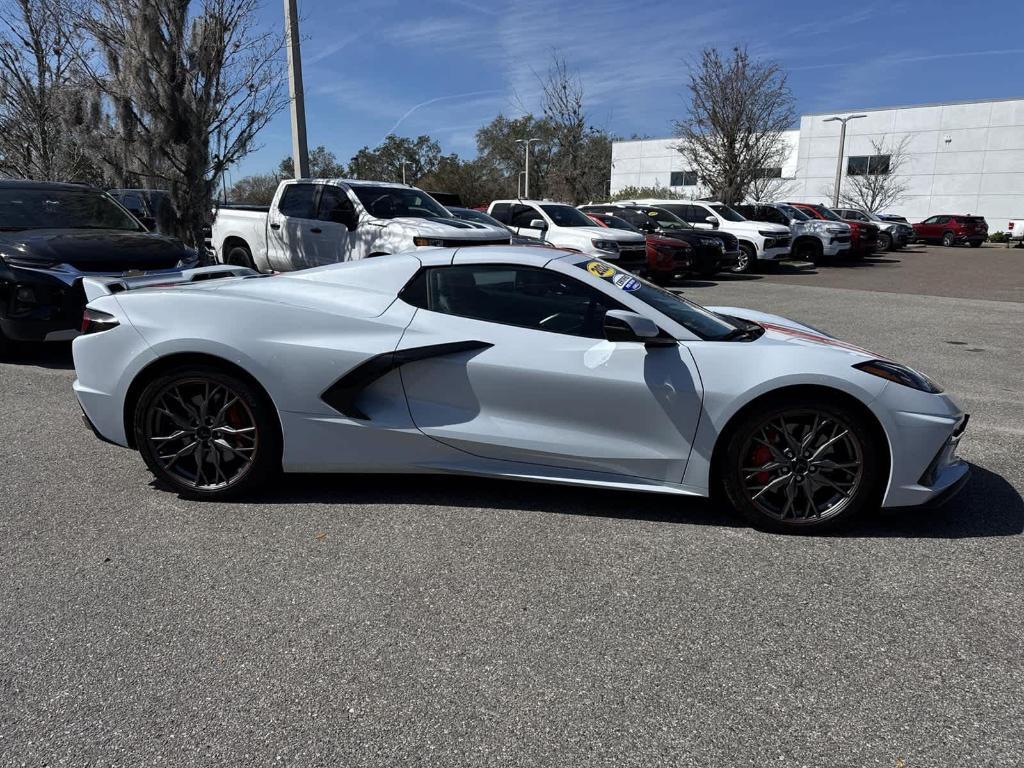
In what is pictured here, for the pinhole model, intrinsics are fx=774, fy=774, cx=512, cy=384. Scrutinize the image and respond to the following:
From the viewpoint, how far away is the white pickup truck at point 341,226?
32.4 feet

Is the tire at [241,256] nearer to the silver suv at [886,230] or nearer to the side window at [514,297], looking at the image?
the side window at [514,297]

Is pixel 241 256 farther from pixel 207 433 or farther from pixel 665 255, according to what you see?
pixel 665 255

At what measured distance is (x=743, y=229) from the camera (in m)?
20.6

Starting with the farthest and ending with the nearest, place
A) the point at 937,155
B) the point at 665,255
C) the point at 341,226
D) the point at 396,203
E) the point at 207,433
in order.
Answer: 1. the point at 937,155
2. the point at 665,255
3. the point at 396,203
4. the point at 341,226
5. the point at 207,433

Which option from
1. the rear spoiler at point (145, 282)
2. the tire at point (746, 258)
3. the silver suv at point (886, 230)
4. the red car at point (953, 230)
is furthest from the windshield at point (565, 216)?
the red car at point (953, 230)

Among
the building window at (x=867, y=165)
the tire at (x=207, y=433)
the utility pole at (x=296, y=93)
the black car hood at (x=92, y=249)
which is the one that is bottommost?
the tire at (x=207, y=433)

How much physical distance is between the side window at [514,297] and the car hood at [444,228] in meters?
5.66

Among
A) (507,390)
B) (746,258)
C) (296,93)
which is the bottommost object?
(746,258)

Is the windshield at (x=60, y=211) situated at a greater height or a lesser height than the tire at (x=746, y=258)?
greater

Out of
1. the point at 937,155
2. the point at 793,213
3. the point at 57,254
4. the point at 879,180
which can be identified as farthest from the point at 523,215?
the point at 937,155

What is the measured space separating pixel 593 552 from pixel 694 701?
43.6 inches

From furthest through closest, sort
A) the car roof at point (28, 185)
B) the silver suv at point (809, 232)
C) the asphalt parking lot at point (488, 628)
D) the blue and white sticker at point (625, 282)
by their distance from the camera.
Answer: the silver suv at point (809, 232), the car roof at point (28, 185), the blue and white sticker at point (625, 282), the asphalt parking lot at point (488, 628)

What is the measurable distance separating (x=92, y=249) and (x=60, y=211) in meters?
1.48

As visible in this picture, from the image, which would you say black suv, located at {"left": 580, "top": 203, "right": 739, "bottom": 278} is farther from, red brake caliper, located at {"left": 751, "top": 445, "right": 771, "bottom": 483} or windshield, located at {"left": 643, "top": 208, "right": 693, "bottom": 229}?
red brake caliper, located at {"left": 751, "top": 445, "right": 771, "bottom": 483}
